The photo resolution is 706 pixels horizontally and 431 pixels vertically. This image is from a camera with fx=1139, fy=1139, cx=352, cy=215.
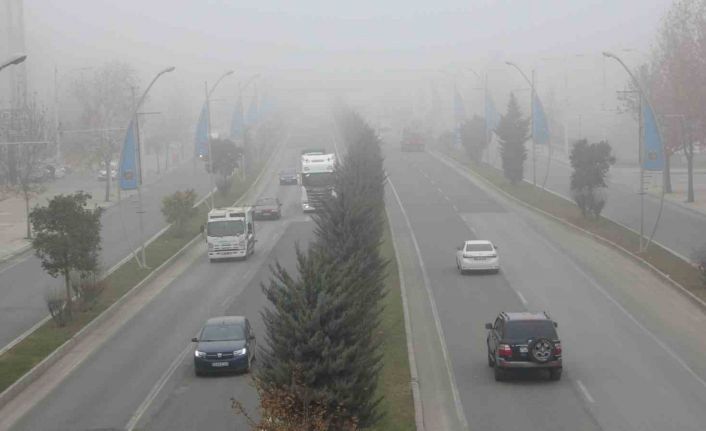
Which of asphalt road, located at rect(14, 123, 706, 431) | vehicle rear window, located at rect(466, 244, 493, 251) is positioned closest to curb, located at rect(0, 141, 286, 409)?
asphalt road, located at rect(14, 123, 706, 431)

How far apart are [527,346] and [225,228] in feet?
85.4

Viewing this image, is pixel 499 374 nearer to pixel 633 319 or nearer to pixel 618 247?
pixel 633 319

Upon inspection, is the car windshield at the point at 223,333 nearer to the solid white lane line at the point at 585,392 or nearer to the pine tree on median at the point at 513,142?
the solid white lane line at the point at 585,392

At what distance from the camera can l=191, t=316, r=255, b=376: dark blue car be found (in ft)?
92.5

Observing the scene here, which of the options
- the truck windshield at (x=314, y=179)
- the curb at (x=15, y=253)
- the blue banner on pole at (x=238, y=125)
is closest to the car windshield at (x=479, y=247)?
the curb at (x=15, y=253)

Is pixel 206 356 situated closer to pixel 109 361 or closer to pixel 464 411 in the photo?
pixel 109 361

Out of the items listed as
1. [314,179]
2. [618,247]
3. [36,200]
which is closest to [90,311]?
[618,247]

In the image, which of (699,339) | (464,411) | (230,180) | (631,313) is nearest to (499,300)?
(631,313)

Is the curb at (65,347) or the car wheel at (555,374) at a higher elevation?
the car wheel at (555,374)

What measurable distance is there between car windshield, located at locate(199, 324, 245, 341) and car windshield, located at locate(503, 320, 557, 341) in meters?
7.01

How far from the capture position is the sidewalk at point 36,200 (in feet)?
187

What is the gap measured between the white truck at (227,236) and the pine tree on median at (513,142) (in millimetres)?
27148

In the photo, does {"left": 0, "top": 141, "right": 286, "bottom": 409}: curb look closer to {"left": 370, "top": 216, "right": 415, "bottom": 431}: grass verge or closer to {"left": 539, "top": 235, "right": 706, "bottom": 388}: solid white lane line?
{"left": 370, "top": 216, "right": 415, "bottom": 431}: grass verge

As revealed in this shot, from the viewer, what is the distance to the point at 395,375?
1062 inches
